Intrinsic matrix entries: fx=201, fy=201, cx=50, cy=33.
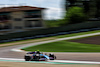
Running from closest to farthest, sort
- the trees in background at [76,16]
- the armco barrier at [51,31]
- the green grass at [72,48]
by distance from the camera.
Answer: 1. the green grass at [72,48]
2. the armco barrier at [51,31]
3. the trees in background at [76,16]

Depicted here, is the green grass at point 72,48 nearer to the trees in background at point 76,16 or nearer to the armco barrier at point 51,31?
the armco barrier at point 51,31

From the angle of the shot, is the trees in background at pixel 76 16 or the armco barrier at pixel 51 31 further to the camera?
the trees in background at pixel 76 16

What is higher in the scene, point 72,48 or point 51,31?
point 72,48

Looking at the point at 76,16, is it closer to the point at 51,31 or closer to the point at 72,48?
the point at 51,31

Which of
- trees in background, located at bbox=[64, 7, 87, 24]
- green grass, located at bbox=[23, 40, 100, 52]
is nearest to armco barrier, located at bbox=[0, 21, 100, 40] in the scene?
green grass, located at bbox=[23, 40, 100, 52]

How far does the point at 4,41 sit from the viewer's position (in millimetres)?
32781

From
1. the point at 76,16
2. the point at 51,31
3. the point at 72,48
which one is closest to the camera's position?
the point at 72,48

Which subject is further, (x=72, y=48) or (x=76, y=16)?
(x=76, y=16)

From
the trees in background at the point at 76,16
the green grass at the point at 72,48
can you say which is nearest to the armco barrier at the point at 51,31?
the green grass at the point at 72,48

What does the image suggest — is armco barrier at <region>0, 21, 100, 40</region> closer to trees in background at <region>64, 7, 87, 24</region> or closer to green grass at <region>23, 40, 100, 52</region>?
green grass at <region>23, 40, 100, 52</region>

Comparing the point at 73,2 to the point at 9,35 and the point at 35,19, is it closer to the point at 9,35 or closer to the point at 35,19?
the point at 35,19

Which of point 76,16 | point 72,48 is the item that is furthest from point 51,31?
point 76,16

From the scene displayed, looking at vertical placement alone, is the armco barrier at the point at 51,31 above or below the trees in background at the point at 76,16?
below

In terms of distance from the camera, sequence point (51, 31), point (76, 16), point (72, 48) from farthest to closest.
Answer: point (76, 16)
point (51, 31)
point (72, 48)
